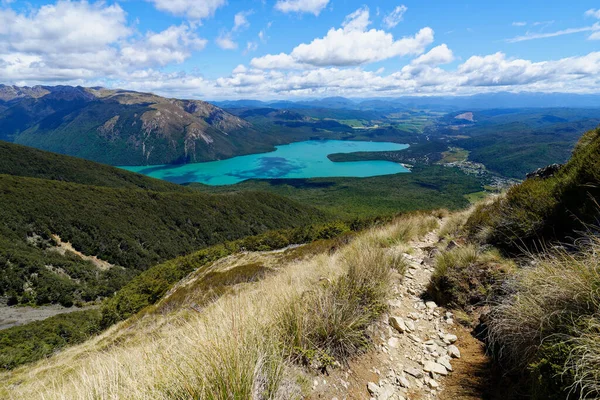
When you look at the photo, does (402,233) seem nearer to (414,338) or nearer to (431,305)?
(431,305)

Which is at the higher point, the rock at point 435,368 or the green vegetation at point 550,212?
the green vegetation at point 550,212

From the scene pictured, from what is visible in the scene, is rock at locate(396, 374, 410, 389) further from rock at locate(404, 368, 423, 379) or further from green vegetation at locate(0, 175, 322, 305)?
green vegetation at locate(0, 175, 322, 305)

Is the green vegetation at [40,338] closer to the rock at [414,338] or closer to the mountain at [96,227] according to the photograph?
the mountain at [96,227]

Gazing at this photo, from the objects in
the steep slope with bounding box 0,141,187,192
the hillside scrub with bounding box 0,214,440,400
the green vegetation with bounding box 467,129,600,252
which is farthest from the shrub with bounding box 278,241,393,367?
the steep slope with bounding box 0,141,187,192

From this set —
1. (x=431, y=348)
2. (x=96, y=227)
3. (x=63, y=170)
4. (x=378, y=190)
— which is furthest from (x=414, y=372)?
(x=63, y=170)

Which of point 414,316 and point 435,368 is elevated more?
point 435,368

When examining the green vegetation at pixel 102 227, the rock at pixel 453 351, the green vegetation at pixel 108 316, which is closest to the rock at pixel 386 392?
the rock at pixel 453 351
